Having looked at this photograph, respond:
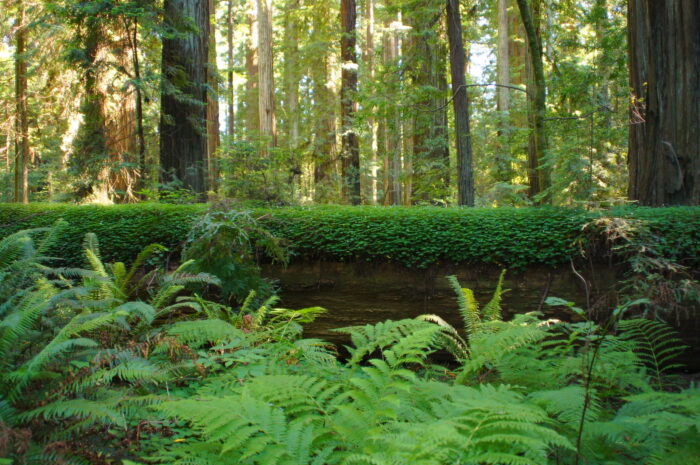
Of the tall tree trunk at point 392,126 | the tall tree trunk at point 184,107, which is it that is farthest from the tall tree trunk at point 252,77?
the tall tree trunk at point 184,107

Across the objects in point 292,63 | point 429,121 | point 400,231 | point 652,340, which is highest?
point 292,63

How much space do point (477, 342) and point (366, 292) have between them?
2.24 meters

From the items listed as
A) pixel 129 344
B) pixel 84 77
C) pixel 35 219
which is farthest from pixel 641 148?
pixel 84 77

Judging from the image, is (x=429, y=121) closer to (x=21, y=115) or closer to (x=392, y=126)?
(x=392, y=126)

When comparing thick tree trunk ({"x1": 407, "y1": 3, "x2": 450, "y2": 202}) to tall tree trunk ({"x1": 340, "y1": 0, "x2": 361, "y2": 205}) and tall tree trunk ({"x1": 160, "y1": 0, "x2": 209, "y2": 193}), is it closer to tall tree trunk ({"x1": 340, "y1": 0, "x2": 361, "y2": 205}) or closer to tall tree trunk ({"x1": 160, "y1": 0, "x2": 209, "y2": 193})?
tall tree trunk ({"x1": 340, "y1": 0, "x2": 361, "y2": 205})

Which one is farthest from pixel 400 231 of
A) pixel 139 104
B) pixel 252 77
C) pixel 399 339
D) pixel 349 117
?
pixel 252 77

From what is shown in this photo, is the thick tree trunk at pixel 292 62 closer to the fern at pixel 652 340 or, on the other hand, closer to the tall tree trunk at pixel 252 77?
the tall tree trunk at pixel 252 77

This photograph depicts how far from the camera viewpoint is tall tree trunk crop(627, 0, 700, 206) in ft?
21.2

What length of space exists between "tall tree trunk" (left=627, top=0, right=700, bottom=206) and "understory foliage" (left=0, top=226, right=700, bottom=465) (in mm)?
4402

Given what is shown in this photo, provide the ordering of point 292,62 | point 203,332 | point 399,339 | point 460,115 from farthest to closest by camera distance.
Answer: point 292,62
point 460,115
point 203,332
point 399,339

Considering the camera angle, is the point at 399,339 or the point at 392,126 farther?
the point at 392,126

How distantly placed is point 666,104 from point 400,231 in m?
4.65

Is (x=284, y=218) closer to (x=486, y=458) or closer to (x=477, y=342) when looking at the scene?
(x=477, y=342)

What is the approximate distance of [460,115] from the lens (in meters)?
9.20
